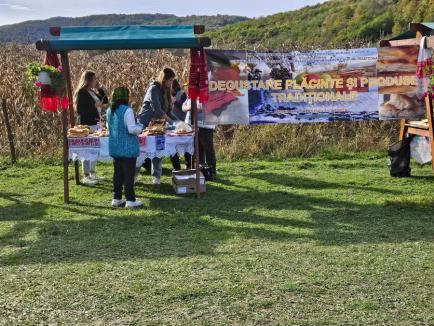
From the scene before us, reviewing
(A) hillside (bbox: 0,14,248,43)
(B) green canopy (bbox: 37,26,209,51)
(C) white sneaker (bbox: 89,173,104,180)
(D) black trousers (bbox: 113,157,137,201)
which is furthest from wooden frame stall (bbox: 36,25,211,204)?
(A) hillside (bbox: 0,14,248,43)

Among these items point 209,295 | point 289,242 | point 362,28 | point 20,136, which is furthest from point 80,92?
point 362,28

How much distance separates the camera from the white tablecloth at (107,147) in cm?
950

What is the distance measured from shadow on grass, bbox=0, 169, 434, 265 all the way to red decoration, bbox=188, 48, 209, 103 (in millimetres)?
1619

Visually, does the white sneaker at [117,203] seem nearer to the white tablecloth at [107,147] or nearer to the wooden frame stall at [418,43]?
the white tablecloth at [107,147]

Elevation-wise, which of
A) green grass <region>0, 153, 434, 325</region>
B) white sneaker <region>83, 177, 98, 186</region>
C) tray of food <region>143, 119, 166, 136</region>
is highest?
tray of food <region>143, 119, 166, 136</region>

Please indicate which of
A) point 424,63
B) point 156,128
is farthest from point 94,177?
point 424,63

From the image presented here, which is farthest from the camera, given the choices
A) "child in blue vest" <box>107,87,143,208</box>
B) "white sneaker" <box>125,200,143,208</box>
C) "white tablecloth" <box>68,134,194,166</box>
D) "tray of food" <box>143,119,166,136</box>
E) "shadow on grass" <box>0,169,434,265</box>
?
"tray of food" <box>143,119,166,136</box>

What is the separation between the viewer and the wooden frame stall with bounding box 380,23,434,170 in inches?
398

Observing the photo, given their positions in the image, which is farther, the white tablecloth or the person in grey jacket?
the person in grey jacket

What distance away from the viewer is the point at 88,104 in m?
10.5

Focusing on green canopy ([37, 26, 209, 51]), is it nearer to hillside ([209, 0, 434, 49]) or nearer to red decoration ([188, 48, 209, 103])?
red decoration ([188, 48, 209, 103])

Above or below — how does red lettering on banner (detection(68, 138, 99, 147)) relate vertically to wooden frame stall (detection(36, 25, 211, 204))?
below

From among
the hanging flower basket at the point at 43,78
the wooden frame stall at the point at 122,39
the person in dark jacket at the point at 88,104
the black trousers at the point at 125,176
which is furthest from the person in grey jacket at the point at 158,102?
the hanging flower basket at the point at 43,78

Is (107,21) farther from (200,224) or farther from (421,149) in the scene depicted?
(200,224)
